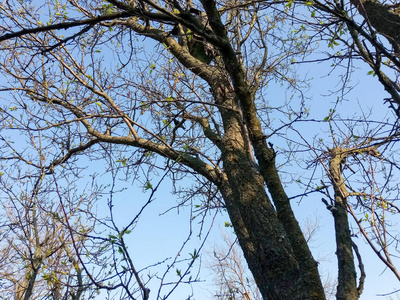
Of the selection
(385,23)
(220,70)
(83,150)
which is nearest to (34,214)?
(83,150)

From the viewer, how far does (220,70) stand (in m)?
3.79

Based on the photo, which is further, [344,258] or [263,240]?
[344,258]

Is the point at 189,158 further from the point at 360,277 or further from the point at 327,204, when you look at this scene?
the point at 360,277

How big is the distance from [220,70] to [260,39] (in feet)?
3.44

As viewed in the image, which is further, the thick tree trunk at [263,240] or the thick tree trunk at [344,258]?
the thick tree trunk at [344,258]

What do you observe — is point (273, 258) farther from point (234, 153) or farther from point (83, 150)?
point (83, 150)

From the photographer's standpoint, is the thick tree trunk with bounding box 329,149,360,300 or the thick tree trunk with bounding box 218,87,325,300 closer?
the thick tree trunk with bounding box 218,87,325,300

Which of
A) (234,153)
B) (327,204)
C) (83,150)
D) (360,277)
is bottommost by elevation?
(360,277)

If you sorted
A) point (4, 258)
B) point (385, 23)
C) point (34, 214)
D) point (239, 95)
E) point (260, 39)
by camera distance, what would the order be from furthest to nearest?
point (4, 258) < point (34, 214) < point (260, 39) < point (385, 23) < point (239, 95)

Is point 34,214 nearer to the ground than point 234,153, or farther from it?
farther from it

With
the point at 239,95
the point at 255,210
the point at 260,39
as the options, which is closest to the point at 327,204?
the point at 255,210

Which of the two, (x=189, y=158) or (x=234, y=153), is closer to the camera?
(x=234, y=153)

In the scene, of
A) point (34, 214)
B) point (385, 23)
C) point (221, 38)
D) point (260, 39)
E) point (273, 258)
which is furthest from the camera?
point (34, 214)

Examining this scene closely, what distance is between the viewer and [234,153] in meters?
3.10
